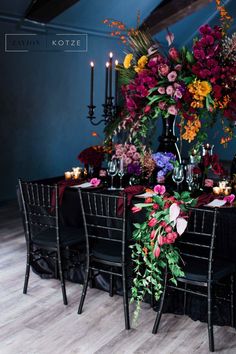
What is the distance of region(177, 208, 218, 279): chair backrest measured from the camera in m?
2.73

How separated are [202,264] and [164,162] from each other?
35.7 inches

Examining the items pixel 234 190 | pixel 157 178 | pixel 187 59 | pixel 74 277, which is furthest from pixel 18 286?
pixel 187 59

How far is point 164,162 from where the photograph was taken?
3.49m

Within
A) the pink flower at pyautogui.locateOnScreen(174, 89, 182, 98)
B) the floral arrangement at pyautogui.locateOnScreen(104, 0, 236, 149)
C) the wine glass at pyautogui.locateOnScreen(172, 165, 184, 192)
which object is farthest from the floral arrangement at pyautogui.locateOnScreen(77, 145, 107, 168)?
the pink flower at pyautogui.locateOnScreen(174, 89, 182, 98)

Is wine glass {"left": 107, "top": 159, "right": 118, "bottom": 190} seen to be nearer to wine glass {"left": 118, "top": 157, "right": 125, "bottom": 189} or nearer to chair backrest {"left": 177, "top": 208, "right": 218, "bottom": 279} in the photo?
wine glass {"left": 118, "top": 157, "right": 125, "bottom": 189}

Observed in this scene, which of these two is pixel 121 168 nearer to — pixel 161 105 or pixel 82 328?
pixel 161 105

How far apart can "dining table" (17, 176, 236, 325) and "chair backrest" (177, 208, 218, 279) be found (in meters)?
0.07

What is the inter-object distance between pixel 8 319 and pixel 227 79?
206 centimetres

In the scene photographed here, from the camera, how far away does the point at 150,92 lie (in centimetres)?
311

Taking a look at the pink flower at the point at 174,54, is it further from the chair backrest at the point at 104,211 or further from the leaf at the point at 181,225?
the leaf at the point at 181,225

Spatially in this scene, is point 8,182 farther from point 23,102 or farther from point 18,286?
point 18,286

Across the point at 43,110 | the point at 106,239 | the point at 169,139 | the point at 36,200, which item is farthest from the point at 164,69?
the point at 43,110

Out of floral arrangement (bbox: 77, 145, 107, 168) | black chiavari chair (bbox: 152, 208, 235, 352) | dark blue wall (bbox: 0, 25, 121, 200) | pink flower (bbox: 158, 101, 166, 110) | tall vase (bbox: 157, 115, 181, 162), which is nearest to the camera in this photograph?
black chiavari chair (bbox: 152, 208, 235, 352)

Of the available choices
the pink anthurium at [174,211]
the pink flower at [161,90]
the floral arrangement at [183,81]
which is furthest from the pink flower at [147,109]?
the pink anthurium at [174,211]
